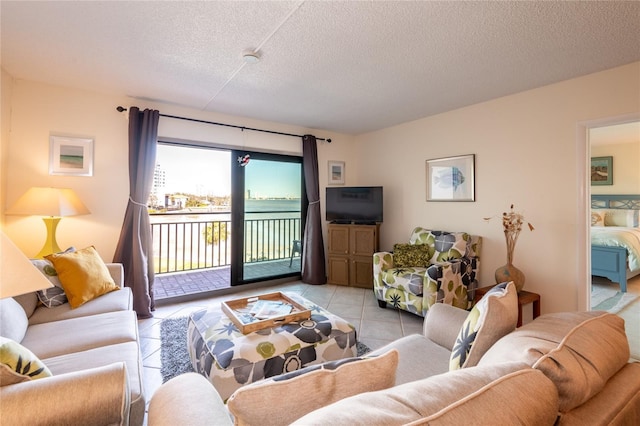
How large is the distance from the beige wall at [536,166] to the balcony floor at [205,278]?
2.33 metres

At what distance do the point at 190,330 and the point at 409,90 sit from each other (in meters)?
2.96

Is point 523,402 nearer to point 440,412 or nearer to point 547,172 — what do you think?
point 440,412

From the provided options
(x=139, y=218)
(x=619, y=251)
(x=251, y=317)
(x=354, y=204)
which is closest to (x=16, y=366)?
(x=251, y=317)

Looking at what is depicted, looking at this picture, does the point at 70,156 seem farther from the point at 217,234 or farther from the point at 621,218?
the point at 621,218

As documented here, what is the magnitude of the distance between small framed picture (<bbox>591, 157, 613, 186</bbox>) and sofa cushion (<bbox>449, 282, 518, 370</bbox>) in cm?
581

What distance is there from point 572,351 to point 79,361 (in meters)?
1.93

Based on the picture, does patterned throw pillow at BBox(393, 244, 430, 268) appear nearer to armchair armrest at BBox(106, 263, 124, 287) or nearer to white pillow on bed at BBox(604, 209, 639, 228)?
armchair armrest at BBox(106, 263, 124, 287)

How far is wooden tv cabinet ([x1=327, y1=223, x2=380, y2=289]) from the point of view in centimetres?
402

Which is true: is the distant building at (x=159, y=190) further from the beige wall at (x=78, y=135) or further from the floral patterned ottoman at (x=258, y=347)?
the floral patterned ottoman at (x=258, y=347)

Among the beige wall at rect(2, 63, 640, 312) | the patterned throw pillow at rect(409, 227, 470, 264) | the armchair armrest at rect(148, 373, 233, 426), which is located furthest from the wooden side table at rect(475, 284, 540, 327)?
the armchair armrest at rect(148, 373, 233, 426)

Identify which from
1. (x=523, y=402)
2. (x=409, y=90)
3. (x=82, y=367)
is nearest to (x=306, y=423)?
(x=523, y=402)

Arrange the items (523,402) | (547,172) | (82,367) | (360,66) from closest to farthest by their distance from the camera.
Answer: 1. (523,402)
2. (82,367)
3. (360,66)
4. (547,172)

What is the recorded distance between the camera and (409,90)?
2945mm

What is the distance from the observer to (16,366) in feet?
3.08
